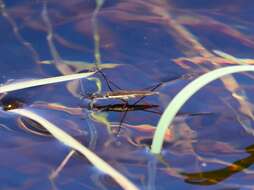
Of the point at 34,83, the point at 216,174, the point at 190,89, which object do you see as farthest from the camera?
the point at 34,83

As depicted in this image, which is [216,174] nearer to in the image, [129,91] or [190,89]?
[190,89]

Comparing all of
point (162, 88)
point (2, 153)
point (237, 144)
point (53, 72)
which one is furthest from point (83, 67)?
point (237, 144)

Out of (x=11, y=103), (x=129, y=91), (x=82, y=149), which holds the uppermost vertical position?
(x=129, y=91)

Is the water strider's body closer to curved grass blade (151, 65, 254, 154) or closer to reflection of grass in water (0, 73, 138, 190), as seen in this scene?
reflection of grass in water (0, 73, 138, 190)

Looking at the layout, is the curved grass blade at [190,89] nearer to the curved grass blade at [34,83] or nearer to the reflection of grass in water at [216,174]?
the reflection of grass in water at [216,174]

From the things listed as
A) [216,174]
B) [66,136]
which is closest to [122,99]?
[66,136]

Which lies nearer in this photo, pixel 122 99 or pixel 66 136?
pixel 66 136
